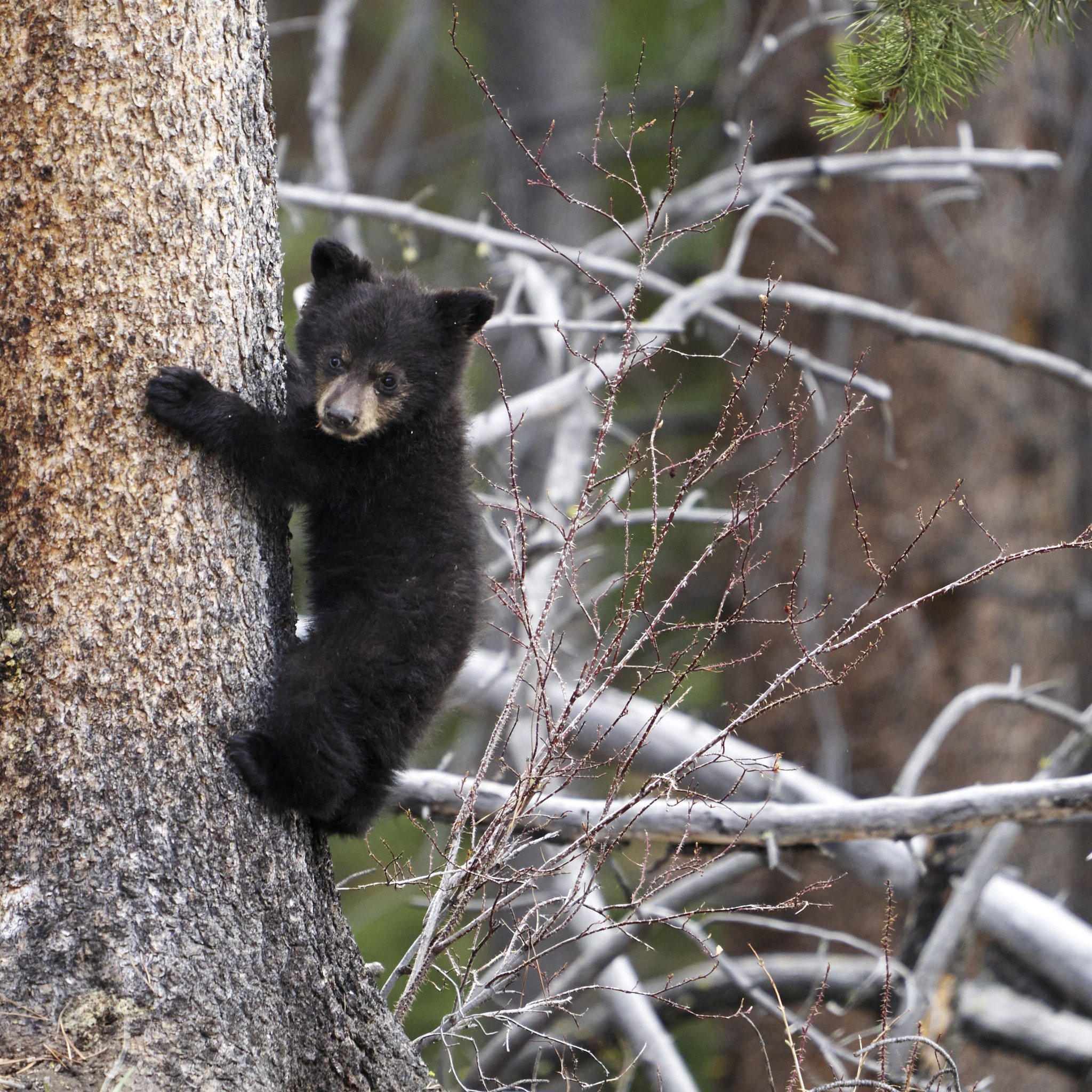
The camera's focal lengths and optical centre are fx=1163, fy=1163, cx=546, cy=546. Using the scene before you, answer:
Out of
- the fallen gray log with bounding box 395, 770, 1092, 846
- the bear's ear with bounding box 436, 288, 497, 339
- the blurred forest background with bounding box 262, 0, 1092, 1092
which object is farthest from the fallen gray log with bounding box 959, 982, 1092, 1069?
the bear's ear with bounding box 436, 288, 497, 339

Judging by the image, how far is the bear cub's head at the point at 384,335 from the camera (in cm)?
343

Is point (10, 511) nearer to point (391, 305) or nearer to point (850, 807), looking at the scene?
point (391, 305)

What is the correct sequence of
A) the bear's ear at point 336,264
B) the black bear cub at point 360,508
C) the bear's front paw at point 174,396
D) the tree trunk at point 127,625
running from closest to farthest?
the tree trunk at point 127,625 → the bear's front paw at point 174,396 → the black bear cub at point 360,508 → the bear's ear at point 336,264

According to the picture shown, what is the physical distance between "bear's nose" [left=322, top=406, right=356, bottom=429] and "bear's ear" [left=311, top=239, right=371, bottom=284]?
2.49ft

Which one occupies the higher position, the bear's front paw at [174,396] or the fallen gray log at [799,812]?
the bear's front paw at [174,396]

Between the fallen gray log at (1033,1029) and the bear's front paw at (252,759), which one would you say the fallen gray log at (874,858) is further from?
the bear's front paw at (252,759)

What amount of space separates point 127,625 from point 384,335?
1366 millimetres

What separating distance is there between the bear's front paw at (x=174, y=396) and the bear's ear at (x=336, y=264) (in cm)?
116

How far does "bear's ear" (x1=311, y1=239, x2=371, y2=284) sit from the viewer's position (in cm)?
360

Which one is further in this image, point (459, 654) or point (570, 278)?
point (570, 278)

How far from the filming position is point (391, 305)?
357 centimetres

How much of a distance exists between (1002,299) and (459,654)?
5071mm

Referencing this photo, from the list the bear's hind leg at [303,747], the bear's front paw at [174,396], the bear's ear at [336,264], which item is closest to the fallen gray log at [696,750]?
the bear's hind leg at [303,747]

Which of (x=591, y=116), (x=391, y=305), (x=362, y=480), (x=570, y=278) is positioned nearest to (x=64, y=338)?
(x=362, y=480)
